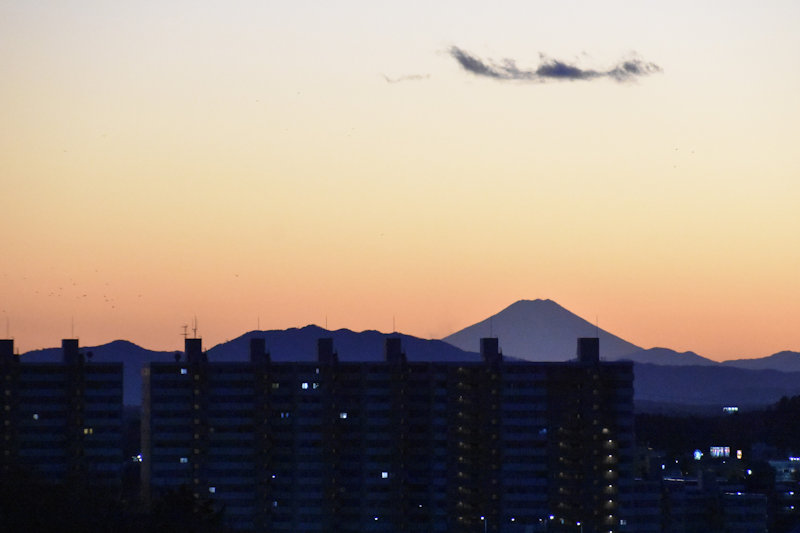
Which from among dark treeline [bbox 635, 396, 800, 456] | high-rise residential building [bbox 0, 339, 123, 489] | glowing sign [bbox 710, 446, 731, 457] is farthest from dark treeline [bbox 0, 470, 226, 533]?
dark treeline [bbox 635, 396, 800, 456]

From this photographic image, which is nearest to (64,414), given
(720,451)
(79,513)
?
(79,513)

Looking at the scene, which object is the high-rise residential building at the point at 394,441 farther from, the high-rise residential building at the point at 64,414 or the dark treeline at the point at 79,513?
the dark treeline at the point at 79,513

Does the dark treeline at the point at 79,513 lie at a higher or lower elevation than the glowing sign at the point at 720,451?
lower

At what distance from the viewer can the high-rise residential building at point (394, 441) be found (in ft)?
257

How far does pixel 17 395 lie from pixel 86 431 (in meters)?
4.29

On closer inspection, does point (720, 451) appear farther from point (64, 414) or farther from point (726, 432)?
point (64, 414)

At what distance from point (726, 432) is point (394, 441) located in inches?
3246

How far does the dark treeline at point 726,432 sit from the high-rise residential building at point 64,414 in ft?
211

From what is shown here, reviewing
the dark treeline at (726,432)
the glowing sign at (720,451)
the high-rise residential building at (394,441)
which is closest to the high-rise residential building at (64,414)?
the high-rise residential building at (394,441)

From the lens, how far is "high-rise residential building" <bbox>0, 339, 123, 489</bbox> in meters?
78.8

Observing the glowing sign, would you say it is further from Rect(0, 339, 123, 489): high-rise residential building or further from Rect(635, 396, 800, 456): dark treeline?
Rect(0, 339, 123, 489): high-rise residential building

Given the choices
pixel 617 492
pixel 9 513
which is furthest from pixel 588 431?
pixel 9 513

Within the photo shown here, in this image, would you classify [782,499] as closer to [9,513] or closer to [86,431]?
[86,431]

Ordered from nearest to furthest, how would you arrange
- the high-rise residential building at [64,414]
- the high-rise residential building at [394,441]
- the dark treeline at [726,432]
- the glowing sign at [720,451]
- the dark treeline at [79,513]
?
the dark treeline at [79,513]
the high-rise residential building at [394,441]
the high-rise residential building at [64,414]
the glowing sign at [720,451]
the dark treeline at [726,432]
